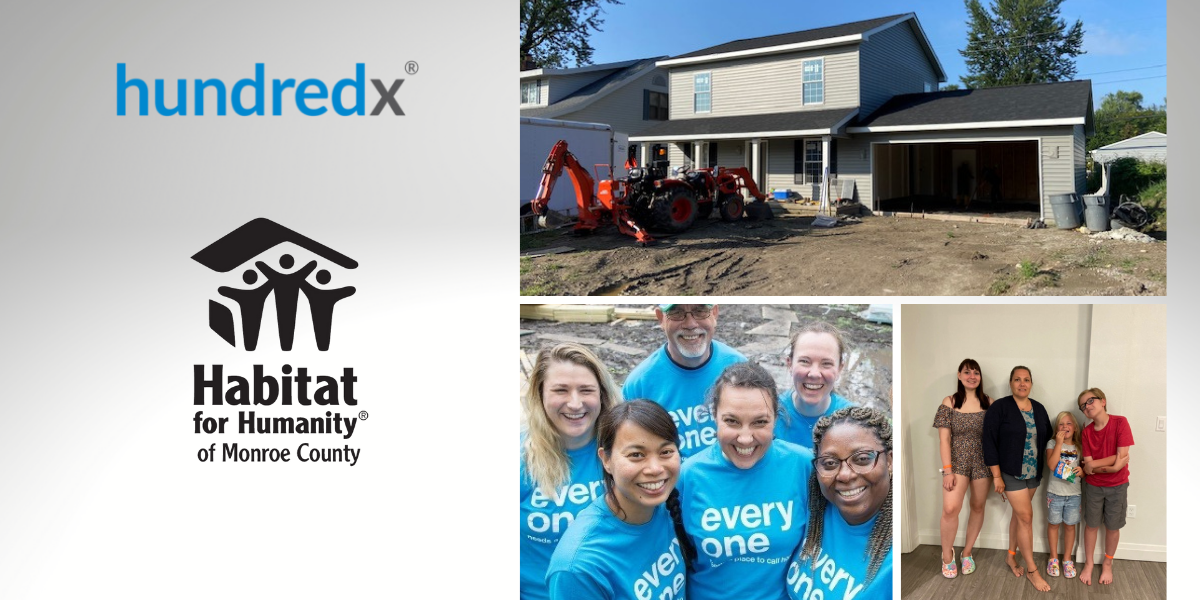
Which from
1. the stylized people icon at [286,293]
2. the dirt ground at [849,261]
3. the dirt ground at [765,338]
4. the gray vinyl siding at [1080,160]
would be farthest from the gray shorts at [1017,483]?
the stylized people icon at [286,293]

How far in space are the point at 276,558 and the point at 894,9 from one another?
Result: 417 centimetres

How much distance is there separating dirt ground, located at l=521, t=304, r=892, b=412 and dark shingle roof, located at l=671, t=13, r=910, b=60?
4.25ft

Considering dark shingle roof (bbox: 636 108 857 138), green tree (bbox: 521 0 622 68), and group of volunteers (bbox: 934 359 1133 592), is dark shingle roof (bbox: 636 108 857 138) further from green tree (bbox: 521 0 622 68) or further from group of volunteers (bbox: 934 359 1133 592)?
group of volunteers (bbox: 934 359 1133 592)

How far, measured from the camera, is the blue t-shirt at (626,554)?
4887 millimetres

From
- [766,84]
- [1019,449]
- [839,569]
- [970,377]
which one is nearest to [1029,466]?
[1019,449]

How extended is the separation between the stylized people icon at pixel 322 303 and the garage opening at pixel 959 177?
2.74 metres

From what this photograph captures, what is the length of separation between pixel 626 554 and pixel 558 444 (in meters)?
0.64

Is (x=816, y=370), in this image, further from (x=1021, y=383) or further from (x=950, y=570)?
(x=950, y=570)

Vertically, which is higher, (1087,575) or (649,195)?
(649,195)

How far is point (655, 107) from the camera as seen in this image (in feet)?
16.4

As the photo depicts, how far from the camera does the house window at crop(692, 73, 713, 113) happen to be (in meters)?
4.95

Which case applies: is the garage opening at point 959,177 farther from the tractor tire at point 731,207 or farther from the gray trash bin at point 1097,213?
the tractor tire at point 731,207

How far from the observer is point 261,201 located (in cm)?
503

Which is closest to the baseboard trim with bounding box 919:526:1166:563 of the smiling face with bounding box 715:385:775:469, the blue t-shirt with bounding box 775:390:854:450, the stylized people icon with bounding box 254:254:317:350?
the blue t-shirt with bounding box 775:390:854:450
